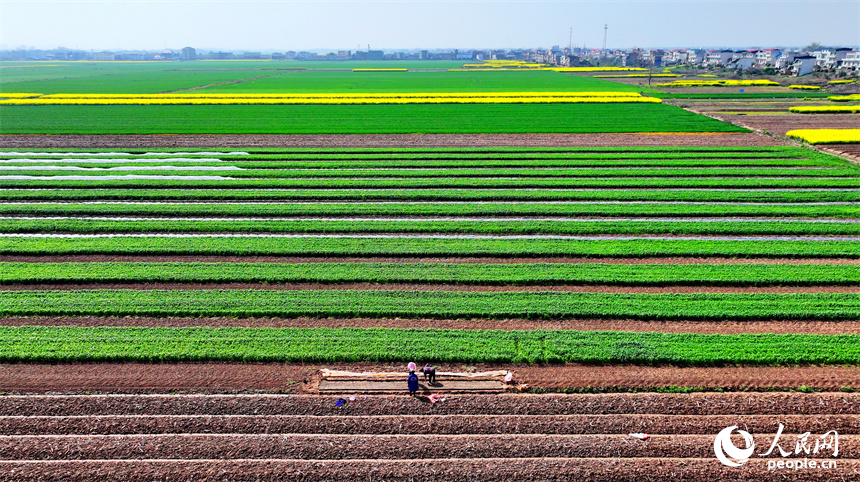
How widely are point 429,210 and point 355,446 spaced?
51.9 ft

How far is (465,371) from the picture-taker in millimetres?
13961

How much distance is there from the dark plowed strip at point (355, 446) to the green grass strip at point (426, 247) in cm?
1028

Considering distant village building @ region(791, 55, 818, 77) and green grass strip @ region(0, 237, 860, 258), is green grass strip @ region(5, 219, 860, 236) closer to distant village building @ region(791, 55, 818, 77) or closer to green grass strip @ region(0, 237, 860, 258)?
green grass strip @ region(0, 237, 860, 258)

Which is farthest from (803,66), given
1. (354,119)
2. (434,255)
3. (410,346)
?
(410,346)

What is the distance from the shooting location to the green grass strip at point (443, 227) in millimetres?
23016

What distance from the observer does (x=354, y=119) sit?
54406 mm

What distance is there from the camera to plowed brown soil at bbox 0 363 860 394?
13.3 m

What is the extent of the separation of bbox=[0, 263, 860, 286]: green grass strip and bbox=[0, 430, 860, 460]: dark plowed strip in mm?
7836

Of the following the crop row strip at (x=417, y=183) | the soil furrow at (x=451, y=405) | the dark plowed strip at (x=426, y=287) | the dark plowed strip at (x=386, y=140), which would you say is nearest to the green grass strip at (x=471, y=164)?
the crop row strip at (x=417, y=183)

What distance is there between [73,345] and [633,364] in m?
16.1

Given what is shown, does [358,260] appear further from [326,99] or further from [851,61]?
[851,61]

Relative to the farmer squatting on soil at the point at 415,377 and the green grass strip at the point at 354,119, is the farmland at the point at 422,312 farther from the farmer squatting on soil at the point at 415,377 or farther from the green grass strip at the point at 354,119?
the green grass strip at the point at 354,119

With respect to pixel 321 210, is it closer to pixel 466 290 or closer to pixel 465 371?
pixel 466 290

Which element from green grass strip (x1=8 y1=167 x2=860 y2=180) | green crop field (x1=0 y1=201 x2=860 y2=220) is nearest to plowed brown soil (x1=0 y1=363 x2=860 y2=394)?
green crop field (x1=0 y1=201 x2=860 y2=220)
